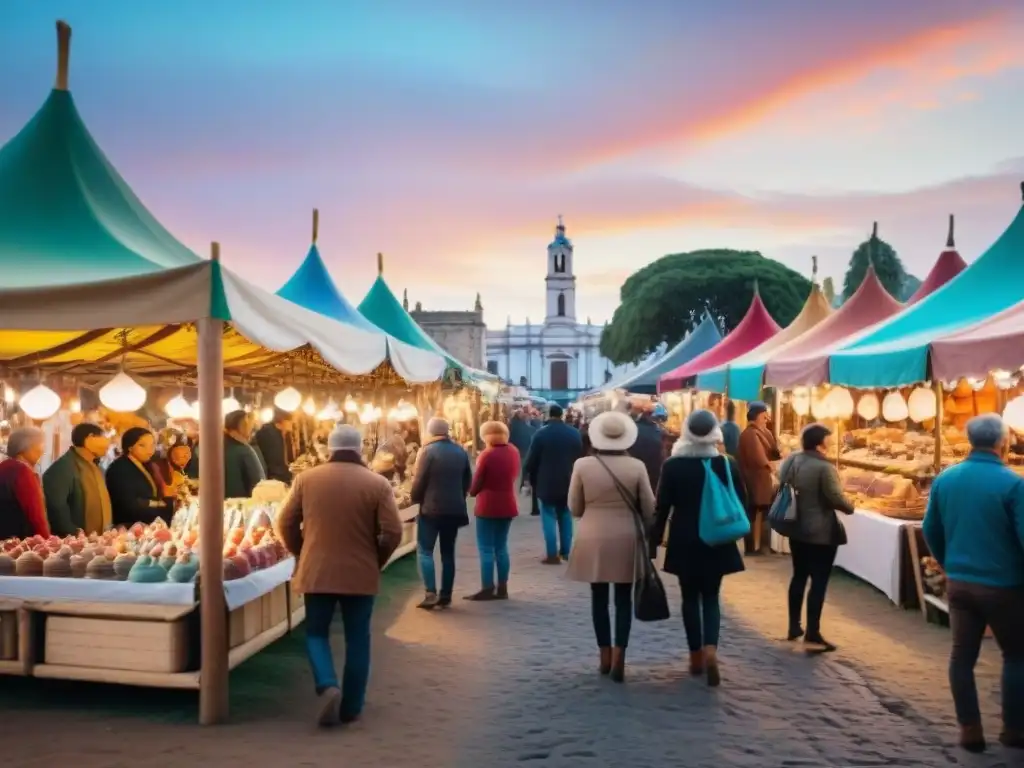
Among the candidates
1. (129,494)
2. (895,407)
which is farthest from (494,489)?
(895,407)

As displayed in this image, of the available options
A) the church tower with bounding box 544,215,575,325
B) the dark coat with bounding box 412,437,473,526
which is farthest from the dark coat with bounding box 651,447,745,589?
the church tower with bounding box 544,215,575,325

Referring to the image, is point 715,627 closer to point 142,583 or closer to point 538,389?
point 142,583

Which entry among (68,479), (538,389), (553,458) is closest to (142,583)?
(68,479)

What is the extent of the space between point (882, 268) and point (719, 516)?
49.0 m

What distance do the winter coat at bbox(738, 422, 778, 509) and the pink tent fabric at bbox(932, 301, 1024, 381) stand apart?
120 inches

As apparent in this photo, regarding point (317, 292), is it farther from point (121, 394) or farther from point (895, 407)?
point (895, 407)

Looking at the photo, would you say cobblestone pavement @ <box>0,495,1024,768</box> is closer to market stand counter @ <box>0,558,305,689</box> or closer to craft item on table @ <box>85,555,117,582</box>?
market stand counter @ <box>0,558,305,689</box>

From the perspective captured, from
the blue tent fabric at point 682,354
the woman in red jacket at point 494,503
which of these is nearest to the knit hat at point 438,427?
the woman in red jacket at point 494,503

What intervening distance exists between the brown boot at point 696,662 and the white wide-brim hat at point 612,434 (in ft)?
4.53

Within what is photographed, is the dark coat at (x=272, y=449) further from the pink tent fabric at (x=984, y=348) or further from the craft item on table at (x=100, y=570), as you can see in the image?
the pink tent fabric at (x=984, y=348)

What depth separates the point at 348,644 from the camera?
189 inches

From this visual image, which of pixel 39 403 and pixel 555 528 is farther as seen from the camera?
pixel 555 528

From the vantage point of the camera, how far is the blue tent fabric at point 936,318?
24.9ft

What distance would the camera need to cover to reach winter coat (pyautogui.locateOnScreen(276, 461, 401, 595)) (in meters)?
4.65
